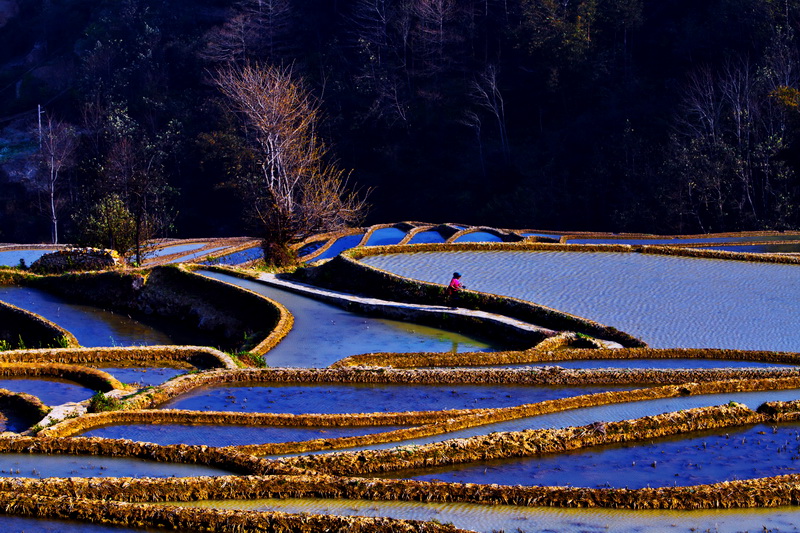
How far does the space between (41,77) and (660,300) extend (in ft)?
239

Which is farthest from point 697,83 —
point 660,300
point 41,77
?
point 41,77

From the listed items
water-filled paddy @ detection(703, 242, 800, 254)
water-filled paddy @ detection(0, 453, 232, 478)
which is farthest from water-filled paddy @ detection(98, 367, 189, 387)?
water-filled paddy @ detection(703, 242, 800, 254)

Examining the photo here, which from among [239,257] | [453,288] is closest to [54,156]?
[239,257]

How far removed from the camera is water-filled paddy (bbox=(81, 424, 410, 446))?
13.1 meters

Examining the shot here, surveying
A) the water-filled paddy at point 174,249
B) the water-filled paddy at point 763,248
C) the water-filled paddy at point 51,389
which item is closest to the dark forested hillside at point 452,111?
the water-filled paddy at point 174,249

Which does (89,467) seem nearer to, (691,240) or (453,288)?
(453,288)

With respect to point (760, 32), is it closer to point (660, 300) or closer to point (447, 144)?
point (447, 144)

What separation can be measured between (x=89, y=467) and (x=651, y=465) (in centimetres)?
717

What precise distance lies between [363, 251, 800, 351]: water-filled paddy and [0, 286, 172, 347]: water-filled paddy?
23.7 feet

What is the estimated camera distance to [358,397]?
633 inches

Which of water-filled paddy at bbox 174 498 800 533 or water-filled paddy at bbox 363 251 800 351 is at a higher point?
water-filled paddy at bbox 363 251 800 351

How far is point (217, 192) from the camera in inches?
2817

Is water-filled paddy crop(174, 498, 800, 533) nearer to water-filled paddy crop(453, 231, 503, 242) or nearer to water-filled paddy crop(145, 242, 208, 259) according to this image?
water-filled paddy crop(453, 231, 503, 242)

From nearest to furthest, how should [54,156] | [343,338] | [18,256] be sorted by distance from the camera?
[343,338] < [18,256] < [54,156]
